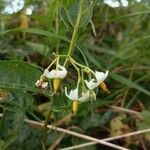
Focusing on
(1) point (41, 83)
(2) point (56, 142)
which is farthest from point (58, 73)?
(2) point (56, 142)

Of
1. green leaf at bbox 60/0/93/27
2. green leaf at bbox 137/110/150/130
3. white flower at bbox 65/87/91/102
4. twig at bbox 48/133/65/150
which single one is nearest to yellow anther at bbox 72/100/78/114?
white flower at bbox 65/87/91/102

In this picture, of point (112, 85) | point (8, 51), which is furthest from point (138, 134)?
point (8, 51)

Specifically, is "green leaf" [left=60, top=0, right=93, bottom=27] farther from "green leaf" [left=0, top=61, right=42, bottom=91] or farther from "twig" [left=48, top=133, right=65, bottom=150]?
"twig" [left=48, top=133, right=65, bottom=150]

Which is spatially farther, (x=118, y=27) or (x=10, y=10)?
(x=118, y=27)

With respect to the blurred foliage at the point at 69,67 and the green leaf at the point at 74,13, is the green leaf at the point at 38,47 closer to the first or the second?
the blurred foliage at the point at 69,67

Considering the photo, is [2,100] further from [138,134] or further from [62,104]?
[138,134]

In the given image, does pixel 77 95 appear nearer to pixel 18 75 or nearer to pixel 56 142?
pixel 18 75

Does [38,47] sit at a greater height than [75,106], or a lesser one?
greater
